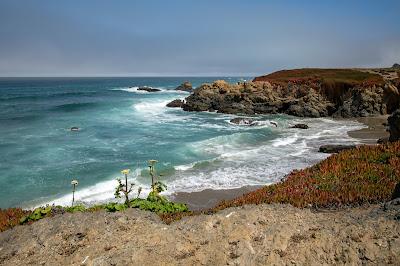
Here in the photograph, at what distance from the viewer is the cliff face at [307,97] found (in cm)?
5409

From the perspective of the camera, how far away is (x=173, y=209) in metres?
10.9

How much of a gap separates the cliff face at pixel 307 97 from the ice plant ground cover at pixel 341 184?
42316 mm

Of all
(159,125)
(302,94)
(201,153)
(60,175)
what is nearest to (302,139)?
(201,153)

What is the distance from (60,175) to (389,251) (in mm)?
22059

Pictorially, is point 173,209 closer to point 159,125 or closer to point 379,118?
point 159,125

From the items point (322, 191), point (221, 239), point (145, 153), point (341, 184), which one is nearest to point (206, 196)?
point (341, 184)

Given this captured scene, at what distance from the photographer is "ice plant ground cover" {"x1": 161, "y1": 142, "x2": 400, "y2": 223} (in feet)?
34.0

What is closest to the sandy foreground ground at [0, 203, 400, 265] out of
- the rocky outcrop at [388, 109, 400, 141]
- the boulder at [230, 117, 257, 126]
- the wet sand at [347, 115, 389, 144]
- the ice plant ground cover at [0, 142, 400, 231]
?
the ice plant ground cover at [0, 142, 400, 231]

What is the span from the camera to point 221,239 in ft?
26.8

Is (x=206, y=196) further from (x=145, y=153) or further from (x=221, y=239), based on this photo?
(x=145, y=153)

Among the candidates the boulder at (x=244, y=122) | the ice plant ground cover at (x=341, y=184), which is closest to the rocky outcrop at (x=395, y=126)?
the ice plant ground cover at (x=341, y=184)

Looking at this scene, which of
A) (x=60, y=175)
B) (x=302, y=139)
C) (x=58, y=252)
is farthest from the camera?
(x=302, y=139)

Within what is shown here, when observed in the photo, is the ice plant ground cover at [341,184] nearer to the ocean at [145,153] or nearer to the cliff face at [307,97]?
the ocean at [145,153]

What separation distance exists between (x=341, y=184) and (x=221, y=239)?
5464mm
